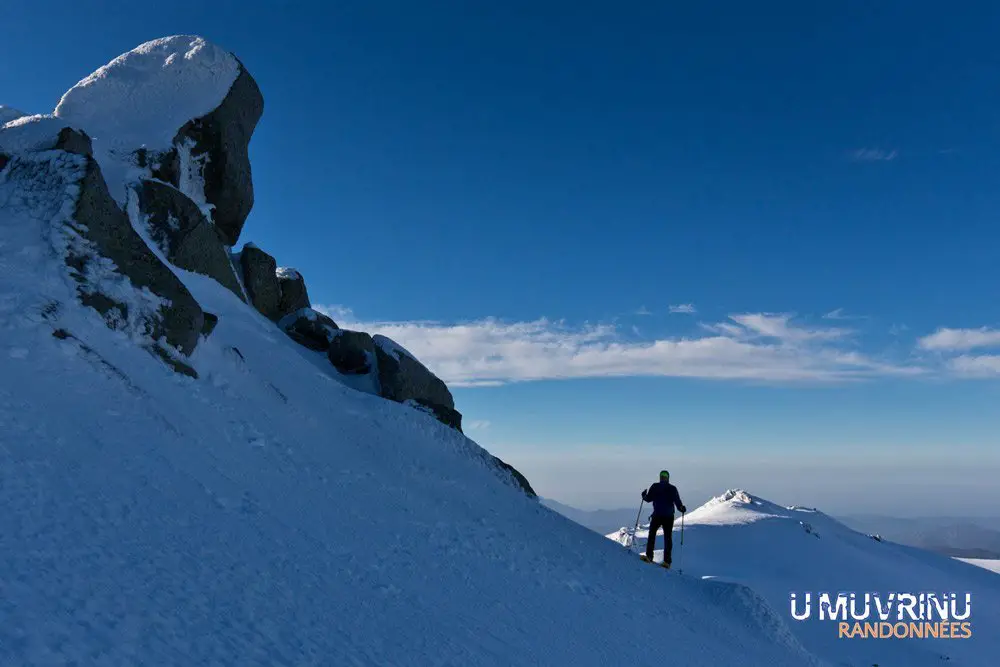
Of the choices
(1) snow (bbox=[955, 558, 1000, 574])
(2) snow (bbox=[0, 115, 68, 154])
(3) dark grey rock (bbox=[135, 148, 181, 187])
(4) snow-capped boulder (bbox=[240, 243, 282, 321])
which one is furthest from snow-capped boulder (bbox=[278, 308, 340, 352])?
(1) snow (bbox=[955, 558, 1000, 574])

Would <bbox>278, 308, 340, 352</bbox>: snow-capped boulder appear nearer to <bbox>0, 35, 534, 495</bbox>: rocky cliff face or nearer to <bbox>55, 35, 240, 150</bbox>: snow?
<bbox>0, 35, 534, 495</bbox>: rocky cliff face

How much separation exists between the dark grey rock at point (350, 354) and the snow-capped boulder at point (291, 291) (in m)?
6.49

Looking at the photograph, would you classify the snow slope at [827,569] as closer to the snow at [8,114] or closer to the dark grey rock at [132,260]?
the dark grey rock at [132,260]

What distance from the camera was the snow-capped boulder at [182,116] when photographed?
27.4 metres

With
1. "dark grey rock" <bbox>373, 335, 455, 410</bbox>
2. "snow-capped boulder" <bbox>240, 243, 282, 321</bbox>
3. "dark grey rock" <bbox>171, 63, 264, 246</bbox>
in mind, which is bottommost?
"dark grey rock" <bbox>373, 335, 455, 410</bbox>

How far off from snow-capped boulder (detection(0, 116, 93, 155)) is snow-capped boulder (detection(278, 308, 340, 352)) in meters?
13.2

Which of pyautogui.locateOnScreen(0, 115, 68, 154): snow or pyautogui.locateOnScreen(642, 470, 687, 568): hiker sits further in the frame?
pyautogui.locateOnScreen(0, 115, 68, 154): snow

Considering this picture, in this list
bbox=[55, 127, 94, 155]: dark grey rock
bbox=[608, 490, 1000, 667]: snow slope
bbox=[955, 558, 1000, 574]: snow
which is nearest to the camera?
bbox=[55, 127, 94, 155]: dark grey rock

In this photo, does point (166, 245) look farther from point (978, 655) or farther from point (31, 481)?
point (978, 655)

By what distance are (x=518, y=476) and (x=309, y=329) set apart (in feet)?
44.0

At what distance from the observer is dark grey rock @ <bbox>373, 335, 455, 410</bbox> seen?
95.9 ft

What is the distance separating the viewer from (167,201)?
82.9 ft

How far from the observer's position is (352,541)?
1234 centimetres

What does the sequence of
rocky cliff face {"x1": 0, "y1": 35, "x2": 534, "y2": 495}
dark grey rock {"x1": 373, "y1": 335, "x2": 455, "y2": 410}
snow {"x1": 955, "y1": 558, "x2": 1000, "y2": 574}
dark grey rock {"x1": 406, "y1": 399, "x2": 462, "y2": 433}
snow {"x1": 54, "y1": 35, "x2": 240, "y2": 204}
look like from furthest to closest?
snow {"x1": 955, "y1": 558, "x2": 1000, "y2": 574}
dark grey rock {"x1": 406, "y1": 399, "x2": 462, "y2": 433}
dark grey rock {"x1": 373, "y1": 335, "x2": 455, "y2": 410}
snow {"x1": 54, "y1": 35, "x2": 240, "y2": 204}
rocky cliff face {"x1": 0, "y1": 35, "x2": 534, "y2": 495}
